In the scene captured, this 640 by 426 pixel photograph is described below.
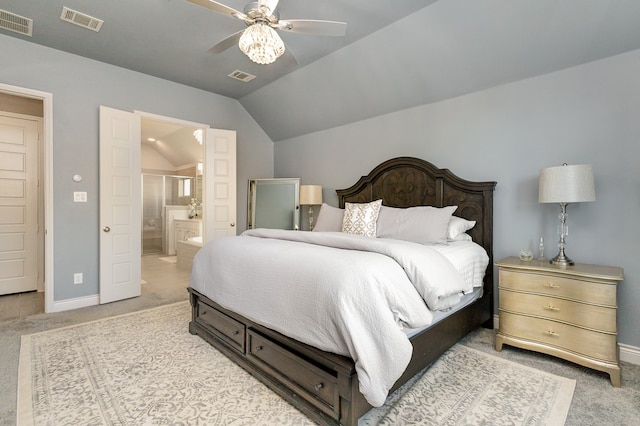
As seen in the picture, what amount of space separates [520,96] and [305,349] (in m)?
2.86

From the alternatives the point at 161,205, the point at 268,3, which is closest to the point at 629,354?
the point at 268,3

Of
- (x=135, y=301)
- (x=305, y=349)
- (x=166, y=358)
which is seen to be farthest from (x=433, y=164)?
(x=135, y=301)

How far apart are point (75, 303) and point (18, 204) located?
69.0 inches

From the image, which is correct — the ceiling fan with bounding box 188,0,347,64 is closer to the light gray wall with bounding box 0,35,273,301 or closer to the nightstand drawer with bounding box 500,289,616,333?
the nightstand drawer with bounding box 500,289,616,333

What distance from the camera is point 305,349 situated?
5.29 feet

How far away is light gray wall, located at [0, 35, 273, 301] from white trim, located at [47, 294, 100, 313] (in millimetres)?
46

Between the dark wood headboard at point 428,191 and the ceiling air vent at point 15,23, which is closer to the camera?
the ceiling air vent at point 15,23

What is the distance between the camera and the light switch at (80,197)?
3459 millimetres

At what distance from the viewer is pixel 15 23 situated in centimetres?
287

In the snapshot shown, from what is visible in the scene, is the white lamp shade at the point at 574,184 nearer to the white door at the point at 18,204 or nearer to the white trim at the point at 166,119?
the white trim at the point at 166,119

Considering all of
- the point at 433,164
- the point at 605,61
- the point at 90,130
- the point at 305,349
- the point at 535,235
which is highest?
the point at 605,61

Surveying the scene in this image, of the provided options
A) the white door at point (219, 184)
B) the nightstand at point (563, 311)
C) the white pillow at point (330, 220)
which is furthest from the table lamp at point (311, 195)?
the nightstand at point (563, 311)

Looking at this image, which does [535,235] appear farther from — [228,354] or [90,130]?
[90,130]

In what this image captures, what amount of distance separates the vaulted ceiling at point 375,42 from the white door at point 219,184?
82cm
